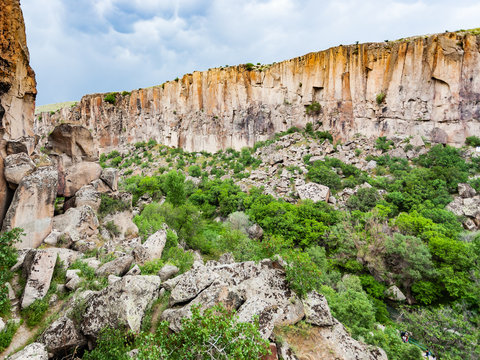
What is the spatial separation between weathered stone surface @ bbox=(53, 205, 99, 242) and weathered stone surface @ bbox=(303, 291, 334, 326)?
9252 mm

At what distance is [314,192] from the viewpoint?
2766 centimetres

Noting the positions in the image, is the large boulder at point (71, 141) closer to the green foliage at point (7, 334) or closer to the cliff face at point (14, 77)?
the cliff face at point (14, 77)

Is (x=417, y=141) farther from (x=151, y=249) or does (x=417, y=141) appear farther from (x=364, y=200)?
(x=151, y=249)

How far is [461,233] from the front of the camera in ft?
61.0

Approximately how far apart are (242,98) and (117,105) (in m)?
27.3

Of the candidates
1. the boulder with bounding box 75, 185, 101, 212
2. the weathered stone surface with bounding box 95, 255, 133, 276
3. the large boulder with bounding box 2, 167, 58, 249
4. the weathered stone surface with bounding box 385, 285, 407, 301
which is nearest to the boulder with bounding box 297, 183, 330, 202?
the weathered stone surface with bounding box 385, 285, 407, 301

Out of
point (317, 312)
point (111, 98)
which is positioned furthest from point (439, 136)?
point (111, 98)

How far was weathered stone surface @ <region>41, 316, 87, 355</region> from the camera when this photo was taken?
554 centimetres

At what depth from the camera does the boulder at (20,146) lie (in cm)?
929

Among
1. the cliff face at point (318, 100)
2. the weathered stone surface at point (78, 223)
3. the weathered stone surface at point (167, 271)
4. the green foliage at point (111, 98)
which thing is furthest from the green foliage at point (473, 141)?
the green foliage at point (111, 98)

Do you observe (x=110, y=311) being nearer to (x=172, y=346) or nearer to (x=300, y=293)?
(x=172, y=346)

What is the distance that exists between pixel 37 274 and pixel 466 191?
109 ft

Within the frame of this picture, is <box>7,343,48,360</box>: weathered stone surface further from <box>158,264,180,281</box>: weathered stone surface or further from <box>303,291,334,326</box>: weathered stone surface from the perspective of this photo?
<box>303,291,334,326</box>: weathered stone surface

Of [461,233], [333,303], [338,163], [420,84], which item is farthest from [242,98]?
[333,303]
